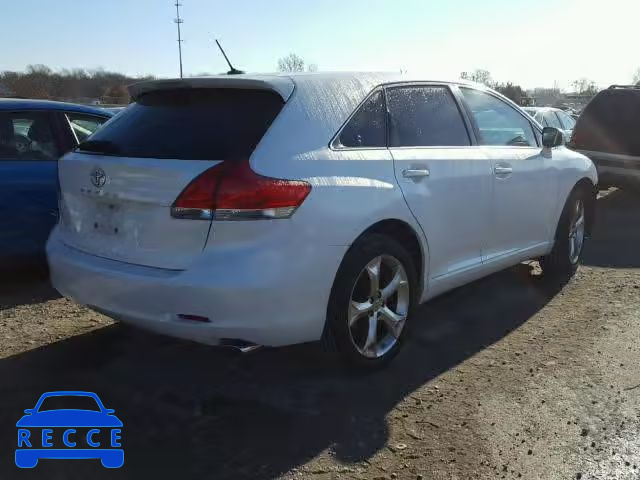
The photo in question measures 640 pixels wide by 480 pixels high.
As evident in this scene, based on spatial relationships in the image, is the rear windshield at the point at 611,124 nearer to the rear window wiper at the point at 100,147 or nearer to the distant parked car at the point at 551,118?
the distant parked car at the point at 551,118

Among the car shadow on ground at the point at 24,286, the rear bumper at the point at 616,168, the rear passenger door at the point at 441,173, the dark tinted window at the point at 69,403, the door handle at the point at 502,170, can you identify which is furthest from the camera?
the rear bumper at the point at 616,168

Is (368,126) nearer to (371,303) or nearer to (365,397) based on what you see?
(371,303)

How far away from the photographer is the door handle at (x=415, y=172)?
3.64 m

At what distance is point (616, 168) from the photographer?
8992 millimetres

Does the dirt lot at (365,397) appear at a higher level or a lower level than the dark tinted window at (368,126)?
lower

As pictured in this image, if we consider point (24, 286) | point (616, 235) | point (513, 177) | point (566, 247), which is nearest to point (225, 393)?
point (513, 177)

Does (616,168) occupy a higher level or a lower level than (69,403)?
higher

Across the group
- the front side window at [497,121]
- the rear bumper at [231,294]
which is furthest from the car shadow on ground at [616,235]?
the rear bumper at [231,294]

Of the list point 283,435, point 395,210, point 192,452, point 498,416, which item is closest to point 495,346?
point 498,416

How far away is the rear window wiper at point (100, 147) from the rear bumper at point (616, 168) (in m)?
7.69

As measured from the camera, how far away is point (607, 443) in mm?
2977

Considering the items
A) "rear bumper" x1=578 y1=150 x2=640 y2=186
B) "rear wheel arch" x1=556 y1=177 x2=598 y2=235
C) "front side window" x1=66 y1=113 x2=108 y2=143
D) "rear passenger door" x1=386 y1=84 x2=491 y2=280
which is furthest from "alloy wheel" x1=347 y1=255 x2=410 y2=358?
"rear bumper" x1=578 y1=150 x2=640 y2=186

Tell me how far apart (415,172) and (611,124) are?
6.85 meters

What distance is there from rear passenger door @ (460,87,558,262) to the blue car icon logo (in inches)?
109
